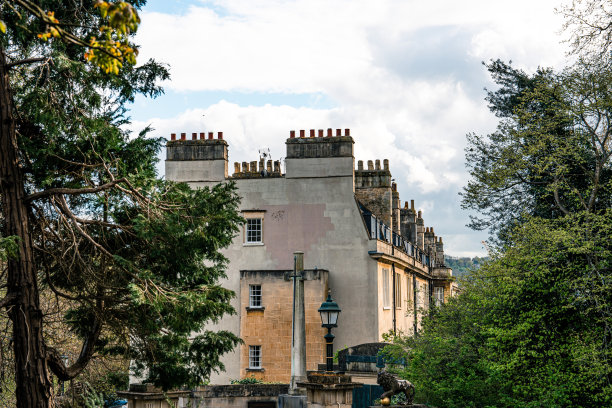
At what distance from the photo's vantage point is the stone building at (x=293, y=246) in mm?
31547

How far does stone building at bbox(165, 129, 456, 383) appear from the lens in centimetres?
3155

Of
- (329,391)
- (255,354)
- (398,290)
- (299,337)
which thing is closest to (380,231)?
(398,290)

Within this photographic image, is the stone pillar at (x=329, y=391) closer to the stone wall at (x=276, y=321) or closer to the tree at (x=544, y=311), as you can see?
the tree at (x=544, y=311)

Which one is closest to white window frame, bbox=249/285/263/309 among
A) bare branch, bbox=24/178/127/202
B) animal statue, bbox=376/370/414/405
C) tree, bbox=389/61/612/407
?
tree, bbox=389/61/612/407

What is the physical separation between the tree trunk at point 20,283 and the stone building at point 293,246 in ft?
62.2

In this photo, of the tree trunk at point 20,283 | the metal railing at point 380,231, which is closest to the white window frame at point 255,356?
the metal railing at point 380,231

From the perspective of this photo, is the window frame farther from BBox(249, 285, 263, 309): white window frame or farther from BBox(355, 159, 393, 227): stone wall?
BBox(355, 159, 393, 227): stone wall

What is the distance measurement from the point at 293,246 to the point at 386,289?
571cm

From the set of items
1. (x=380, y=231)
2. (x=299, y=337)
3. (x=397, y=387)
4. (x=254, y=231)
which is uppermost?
(x=380, y=231)

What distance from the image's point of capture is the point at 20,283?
12727 millimetres

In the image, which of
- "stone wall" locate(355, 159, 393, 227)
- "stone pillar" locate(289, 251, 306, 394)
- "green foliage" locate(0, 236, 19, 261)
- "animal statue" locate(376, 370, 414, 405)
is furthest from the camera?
"stone wall" locate(355, 159, 393, 227)

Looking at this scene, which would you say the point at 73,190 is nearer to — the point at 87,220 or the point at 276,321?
the point at 87,220

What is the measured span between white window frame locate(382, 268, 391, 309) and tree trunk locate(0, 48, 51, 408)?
75.2ft

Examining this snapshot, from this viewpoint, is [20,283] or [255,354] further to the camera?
[255,354]
